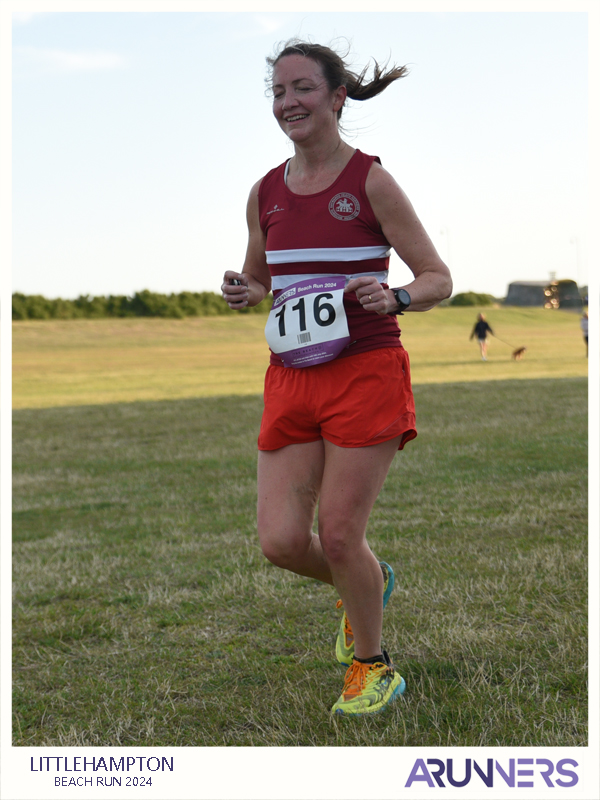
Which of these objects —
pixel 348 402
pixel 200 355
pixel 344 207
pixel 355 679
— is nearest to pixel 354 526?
pixel 348 402

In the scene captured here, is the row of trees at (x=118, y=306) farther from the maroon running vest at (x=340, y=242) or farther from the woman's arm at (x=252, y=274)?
the maroon running vest at (x=340, y=242)

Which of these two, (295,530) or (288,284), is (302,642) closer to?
(295,530)

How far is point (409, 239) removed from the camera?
10.1ft

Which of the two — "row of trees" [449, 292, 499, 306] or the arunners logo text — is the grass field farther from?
the arunners logo text

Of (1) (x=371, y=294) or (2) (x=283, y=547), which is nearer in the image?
(1) (x=371, y=294)

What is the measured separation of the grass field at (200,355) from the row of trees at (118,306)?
4.89 ft

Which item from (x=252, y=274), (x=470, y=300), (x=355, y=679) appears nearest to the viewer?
(x=355, y=679)

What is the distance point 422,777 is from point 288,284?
178 centimetres

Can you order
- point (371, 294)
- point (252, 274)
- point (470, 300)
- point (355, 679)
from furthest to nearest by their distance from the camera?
point (470, 300) < point (252, 274) < point (355, 679) < point (371, 294)

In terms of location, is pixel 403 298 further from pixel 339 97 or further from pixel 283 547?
pixel 283 547

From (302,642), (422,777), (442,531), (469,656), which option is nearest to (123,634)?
(302,642)

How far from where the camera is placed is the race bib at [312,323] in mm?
3057

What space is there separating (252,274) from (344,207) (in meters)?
0.68

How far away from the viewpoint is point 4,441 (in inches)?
122
